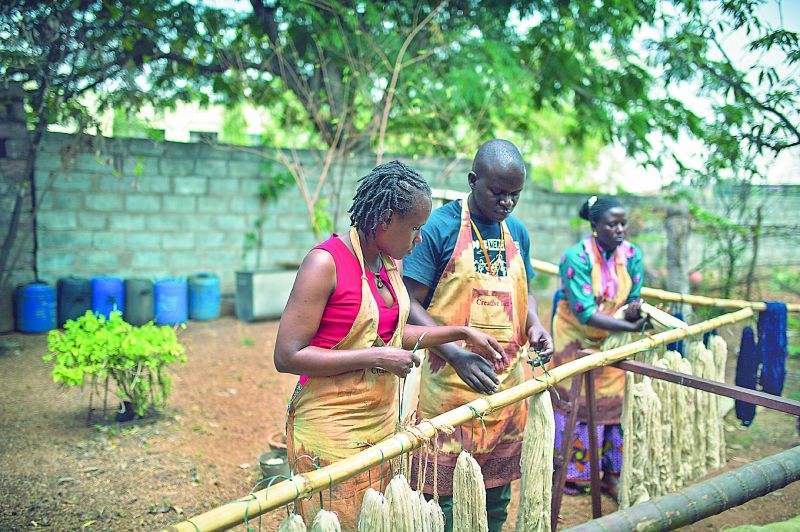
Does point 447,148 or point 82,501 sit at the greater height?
point 447,148

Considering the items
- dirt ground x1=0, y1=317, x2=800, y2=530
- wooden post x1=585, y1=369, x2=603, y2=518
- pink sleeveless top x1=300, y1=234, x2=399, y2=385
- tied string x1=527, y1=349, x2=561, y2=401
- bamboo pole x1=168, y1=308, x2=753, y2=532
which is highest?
pink sleeveless top x1=300, y1=234, x2=399, y2=385

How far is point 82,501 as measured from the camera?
11.6 ft

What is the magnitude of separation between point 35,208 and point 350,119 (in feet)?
13.1

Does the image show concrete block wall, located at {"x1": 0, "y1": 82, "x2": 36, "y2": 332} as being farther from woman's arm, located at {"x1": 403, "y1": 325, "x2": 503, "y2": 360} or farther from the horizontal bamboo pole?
the horizontal bamboo pole

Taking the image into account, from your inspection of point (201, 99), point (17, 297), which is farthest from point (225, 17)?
point (17, 297)

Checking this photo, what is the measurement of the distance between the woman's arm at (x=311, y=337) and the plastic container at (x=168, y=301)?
20.9ft

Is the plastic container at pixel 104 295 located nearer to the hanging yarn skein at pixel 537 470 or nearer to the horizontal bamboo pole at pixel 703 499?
the hanging yarn skein at pixel 537 470

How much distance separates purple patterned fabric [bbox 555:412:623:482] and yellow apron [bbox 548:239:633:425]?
4.1 inches

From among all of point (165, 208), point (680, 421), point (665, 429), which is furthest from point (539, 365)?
point (165, 208)

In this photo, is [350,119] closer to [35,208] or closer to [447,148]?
[447,148]

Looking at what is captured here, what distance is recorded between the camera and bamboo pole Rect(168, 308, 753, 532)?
1427 millimetres

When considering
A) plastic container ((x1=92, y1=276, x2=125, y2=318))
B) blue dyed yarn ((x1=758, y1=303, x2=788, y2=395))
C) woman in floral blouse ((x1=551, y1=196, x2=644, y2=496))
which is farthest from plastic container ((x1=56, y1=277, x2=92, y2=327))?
blue dyed yarn ((x1=758, y1=303, x2=788, y2=395))

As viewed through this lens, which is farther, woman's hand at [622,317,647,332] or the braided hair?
woman's hand at [622,317,647,332]

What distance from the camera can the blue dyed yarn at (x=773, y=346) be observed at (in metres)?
4.17
